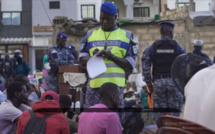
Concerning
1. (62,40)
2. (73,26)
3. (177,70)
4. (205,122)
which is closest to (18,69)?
(73,26)

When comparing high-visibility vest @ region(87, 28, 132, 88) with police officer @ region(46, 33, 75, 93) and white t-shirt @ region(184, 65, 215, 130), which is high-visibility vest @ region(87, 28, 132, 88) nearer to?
white t-shirt @ region(184, 65, 215, 130)

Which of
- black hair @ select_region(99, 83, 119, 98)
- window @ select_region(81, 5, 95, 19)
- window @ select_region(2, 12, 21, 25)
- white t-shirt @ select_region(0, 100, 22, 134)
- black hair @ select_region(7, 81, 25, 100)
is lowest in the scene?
white t-shirt @ select_region(0, 100, 22, 134)

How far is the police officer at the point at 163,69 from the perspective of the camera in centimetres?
712

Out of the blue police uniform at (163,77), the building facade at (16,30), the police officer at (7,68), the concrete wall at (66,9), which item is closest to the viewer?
the blue police uniform at (163,77)

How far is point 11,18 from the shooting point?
121 feet

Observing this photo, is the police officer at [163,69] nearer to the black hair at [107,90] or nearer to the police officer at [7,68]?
the black hair at [107,90]

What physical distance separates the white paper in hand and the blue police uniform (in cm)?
179

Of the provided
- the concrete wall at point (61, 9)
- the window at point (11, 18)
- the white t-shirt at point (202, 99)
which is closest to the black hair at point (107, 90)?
the white t-shirt at point (202, 99)

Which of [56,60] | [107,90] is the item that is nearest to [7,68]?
[56,60]

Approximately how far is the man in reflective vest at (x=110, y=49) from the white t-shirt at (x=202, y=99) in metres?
2.66

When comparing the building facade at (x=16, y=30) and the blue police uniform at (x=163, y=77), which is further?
the building facade at (x=16, y=30)

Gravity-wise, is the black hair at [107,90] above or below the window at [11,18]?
below

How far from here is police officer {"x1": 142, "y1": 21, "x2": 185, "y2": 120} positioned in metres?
7.12

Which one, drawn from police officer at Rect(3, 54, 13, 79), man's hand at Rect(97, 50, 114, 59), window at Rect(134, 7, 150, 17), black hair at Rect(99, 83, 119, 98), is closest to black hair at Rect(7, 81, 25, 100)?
man's hand at Rect(97, 50, 114, 59)
